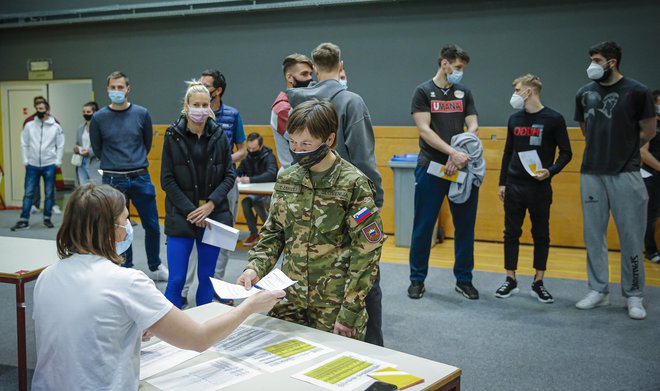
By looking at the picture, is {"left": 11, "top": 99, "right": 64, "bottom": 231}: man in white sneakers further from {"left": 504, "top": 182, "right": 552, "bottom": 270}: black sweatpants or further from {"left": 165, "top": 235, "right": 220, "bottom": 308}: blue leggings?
{"left": 504, "top": 182, "right": 552, "bottom": 270}: black sweatpants

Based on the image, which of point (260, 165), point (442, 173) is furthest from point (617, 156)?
point (260, 165)

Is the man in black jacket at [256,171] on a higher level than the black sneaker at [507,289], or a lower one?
higher

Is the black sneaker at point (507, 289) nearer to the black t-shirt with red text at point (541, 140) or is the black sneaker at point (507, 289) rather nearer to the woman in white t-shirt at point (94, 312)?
the black t-shirt with red text at point (541, 140)

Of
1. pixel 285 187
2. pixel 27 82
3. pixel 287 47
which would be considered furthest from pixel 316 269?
pixel 27 82

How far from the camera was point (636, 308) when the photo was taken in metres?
4.26

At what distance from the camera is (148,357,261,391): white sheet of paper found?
164 cm

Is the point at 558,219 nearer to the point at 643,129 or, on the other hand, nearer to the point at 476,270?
the point at 476,270

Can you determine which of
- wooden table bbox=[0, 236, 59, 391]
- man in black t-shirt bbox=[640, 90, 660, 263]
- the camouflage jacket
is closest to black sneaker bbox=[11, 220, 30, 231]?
wooden table bbox=[0, 236, 59, 391]

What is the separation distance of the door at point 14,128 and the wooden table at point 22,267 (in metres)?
7.44

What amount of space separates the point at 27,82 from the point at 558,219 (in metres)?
8.35

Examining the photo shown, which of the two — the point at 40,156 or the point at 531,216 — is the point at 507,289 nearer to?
the point at 531,216

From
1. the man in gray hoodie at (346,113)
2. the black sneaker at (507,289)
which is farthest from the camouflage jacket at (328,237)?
the black sneaker at (507,289)

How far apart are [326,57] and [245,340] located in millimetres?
1632

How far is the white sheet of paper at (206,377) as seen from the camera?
64.7 inches
